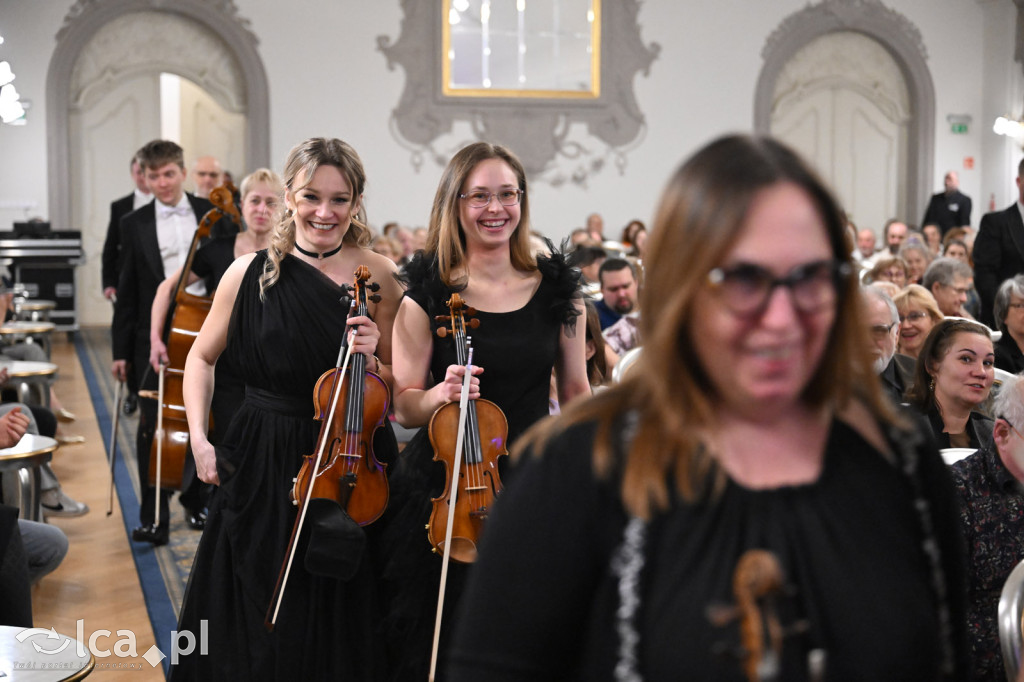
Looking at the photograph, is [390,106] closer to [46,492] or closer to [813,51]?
[813,51]

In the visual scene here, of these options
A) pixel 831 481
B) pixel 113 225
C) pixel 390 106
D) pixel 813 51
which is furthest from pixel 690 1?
pixel 831 481

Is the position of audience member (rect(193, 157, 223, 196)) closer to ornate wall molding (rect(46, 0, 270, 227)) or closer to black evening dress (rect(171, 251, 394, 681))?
black evening dress (rect(171, 251, 394, 681))

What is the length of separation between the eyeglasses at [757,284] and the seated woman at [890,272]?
20.8ft

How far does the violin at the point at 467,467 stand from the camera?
A: 8.47 feet

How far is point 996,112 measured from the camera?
1559 cm

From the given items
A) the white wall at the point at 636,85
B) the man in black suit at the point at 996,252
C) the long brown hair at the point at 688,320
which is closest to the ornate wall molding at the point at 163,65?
the white wall at the point at 636,85

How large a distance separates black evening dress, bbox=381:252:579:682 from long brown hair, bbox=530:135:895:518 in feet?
5.20

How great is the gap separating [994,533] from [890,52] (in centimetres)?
1425

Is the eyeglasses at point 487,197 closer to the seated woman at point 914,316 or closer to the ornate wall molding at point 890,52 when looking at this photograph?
the seated woman at point 914,316

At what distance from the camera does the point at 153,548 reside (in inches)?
201

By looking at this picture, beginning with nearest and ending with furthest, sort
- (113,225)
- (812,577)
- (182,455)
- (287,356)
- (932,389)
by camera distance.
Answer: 1. (812,577)
2. (287,356)
3. (932,389)
4. (182,455)
5. (113,225)

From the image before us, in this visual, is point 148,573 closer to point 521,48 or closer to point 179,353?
point 179,353

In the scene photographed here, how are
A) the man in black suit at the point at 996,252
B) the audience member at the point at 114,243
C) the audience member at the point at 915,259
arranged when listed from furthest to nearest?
1. the audience member at the point at 915,259
2. the man in black suit at the point at 996,252
3. the audience member at the point at 114,243

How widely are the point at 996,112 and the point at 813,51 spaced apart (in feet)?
8.60
